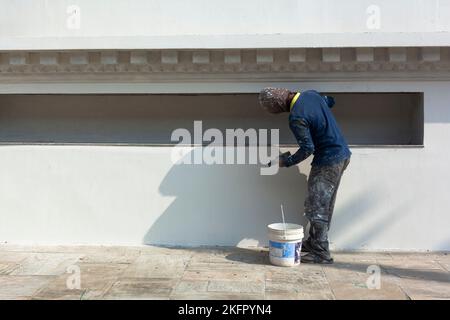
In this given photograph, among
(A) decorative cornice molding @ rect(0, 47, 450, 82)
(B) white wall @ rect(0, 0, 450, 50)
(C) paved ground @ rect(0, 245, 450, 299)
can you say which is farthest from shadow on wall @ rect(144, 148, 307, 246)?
(B) white wall @ rect(0, 0, 450, 50)

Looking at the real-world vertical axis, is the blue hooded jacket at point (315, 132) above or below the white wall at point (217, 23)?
below

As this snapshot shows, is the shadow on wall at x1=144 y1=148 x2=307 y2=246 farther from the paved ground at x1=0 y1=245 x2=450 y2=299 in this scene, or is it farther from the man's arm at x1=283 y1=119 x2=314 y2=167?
the man's arm at x1=283 y1=119 x2=314 y2=167

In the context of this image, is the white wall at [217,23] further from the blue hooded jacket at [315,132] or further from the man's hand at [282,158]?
the man's hand at [282,158]

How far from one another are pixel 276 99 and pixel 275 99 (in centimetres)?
1

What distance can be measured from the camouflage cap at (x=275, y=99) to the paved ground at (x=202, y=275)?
167 centimetres

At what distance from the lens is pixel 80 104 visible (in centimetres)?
638

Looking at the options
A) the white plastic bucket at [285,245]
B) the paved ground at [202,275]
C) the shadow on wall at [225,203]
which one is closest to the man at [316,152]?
the white plastic bucket at [285,245]

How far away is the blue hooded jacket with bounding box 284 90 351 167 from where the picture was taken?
4.88m

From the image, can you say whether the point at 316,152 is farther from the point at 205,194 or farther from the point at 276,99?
the point at 205,194

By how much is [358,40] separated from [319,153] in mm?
1344

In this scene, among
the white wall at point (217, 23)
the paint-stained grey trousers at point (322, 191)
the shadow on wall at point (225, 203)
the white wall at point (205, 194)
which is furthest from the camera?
the shadow on wall at point (225, 203)

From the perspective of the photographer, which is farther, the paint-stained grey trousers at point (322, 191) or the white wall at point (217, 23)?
the white wall at point (217, 23)

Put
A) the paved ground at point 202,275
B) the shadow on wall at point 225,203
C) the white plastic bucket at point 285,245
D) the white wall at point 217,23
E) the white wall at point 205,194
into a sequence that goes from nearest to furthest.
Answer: the paved ground at point 202,275, the white plastic bucket at point 285,245, the white wall at point 217,23, the white wall at point 205,194, the shadow on wall at point 225,203

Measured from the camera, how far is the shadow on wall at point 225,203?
5.59m
